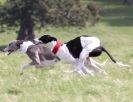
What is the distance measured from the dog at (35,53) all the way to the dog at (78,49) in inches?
8.8

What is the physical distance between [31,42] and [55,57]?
0.71 m

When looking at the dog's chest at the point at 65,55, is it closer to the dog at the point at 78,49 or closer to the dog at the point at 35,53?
the dog at the point at 78,49

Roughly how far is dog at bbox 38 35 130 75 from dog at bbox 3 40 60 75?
22 centimetres

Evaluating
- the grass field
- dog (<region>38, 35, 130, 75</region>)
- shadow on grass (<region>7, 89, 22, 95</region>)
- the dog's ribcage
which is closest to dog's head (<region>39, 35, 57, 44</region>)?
dog (<region>38, 35, 130, 75</region>)

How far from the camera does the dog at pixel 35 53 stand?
1266 centimetres

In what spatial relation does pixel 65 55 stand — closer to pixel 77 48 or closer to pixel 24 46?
pixel 77 48

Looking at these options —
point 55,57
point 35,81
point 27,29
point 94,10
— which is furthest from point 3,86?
point 94,10

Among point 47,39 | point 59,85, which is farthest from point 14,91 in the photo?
point 47,39

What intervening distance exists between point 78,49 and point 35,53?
1.06m

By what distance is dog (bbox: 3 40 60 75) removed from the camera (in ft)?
41.5

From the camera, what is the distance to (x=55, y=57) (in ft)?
41.5

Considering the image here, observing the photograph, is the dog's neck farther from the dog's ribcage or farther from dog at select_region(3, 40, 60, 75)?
the dog's ribcage

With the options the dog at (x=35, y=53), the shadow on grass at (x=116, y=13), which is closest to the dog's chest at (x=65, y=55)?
the dog at (x=35, y=53)

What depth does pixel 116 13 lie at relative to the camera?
79.8 meters
